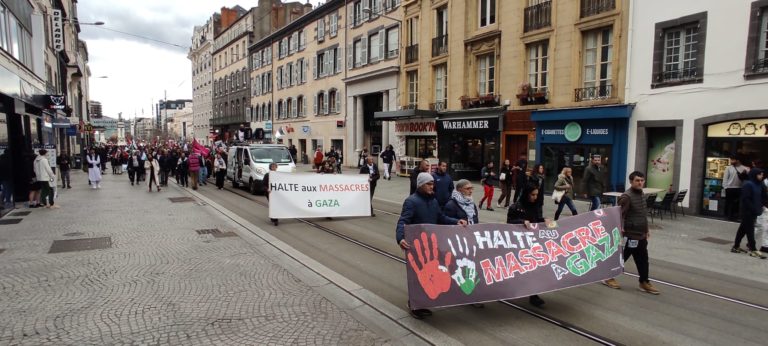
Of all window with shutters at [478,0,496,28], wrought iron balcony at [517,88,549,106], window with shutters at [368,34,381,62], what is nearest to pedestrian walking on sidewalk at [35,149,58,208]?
wrought iron balcony at [517,88,549,106]

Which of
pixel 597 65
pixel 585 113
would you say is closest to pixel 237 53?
pixel 597 65

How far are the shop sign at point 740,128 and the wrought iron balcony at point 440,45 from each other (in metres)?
13.1

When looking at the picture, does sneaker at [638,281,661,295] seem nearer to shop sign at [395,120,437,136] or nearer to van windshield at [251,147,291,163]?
van windshield at [251,147,291,163]

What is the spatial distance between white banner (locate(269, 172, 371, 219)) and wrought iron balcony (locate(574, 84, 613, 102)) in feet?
30.4

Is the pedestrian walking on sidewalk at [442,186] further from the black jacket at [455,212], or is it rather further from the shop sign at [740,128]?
the shop sign at [740,128]

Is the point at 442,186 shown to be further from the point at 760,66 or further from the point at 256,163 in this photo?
the point at 256,163

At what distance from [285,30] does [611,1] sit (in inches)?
1263

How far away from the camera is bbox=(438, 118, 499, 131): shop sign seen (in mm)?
20000

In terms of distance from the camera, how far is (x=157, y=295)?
5781 mm

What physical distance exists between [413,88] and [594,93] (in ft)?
39.0

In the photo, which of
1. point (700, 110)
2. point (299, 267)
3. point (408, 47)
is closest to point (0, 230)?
point (299, 267)

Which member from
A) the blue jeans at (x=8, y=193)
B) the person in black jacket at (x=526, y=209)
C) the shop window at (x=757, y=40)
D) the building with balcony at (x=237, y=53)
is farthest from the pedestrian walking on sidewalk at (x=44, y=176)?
the building with balcony at (x=237, y=53)

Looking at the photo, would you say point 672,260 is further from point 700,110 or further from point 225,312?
point 225,312

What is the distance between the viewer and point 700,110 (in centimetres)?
1287
